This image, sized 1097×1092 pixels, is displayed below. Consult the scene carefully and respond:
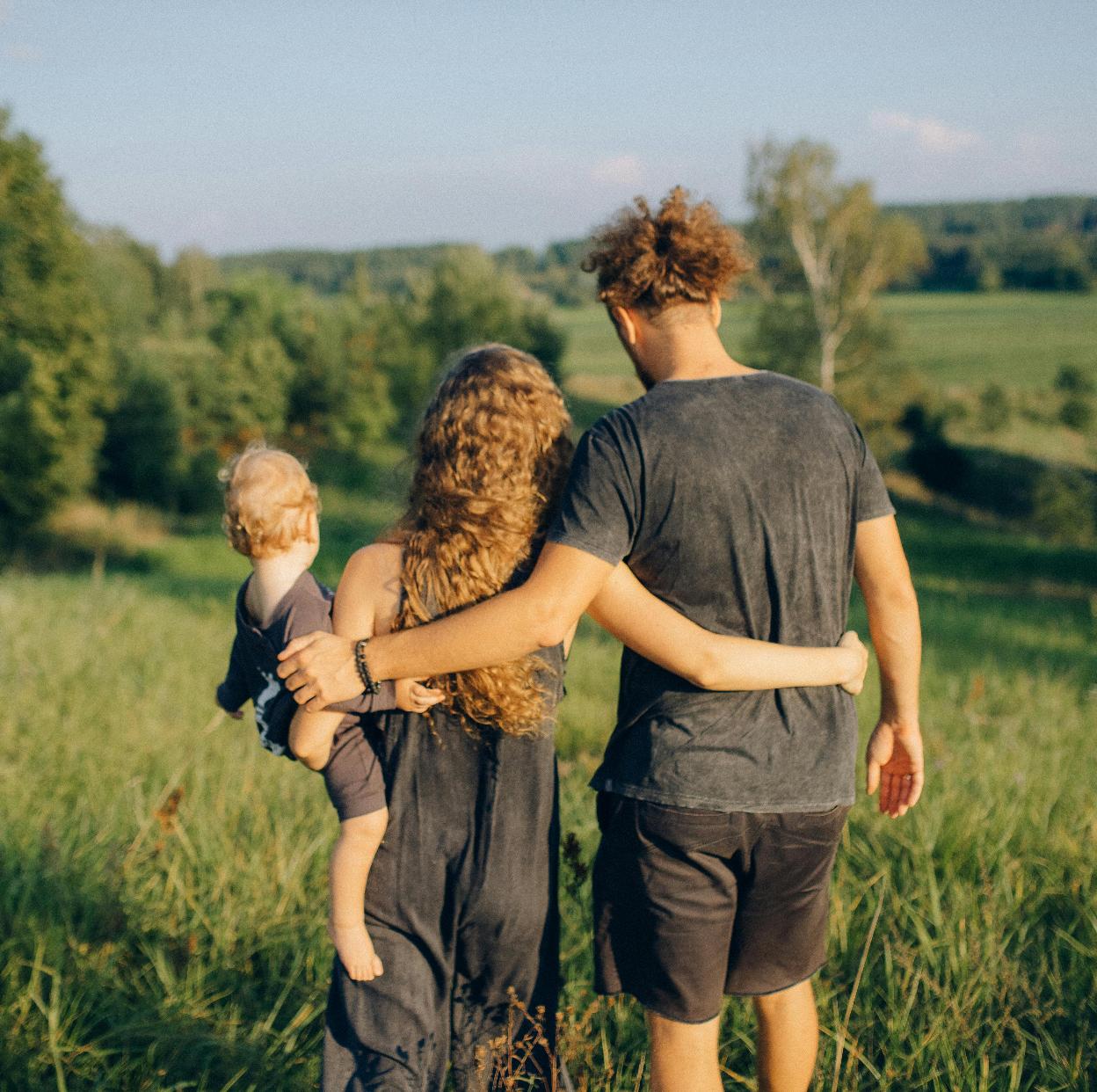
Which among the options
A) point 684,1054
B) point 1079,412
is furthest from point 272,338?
point 684,1054

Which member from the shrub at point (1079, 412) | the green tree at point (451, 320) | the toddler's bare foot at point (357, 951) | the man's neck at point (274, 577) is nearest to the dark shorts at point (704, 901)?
the toddler's bare foot at point (357, 951)

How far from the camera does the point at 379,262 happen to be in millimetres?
90250

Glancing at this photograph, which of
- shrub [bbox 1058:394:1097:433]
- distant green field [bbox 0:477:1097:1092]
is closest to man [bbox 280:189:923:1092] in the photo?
distant green field [bbox 0:477:1097:1092]

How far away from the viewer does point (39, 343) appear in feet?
86.4

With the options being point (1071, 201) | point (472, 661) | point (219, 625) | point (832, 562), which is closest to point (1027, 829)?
point (832, 562)

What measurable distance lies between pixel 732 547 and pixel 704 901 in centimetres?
72

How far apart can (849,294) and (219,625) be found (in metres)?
27.9

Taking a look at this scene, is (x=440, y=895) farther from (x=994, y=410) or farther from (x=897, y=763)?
(x=994, y=410)

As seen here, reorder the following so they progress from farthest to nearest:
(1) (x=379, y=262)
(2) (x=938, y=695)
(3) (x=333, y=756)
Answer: (1) (x=379, y=262)
(2) (x=938, y=695)
(3) (x=333, y=756)

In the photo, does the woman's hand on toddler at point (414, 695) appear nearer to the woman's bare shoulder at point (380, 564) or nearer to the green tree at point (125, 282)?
the woman's bare shoulder at point (380, 564)

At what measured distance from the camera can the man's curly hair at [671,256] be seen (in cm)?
192

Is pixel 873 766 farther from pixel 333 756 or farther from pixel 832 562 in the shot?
pixel 333 756

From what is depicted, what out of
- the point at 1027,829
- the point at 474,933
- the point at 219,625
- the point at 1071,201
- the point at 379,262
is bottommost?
the point at 219,625

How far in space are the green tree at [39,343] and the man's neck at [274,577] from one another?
26441 mm
